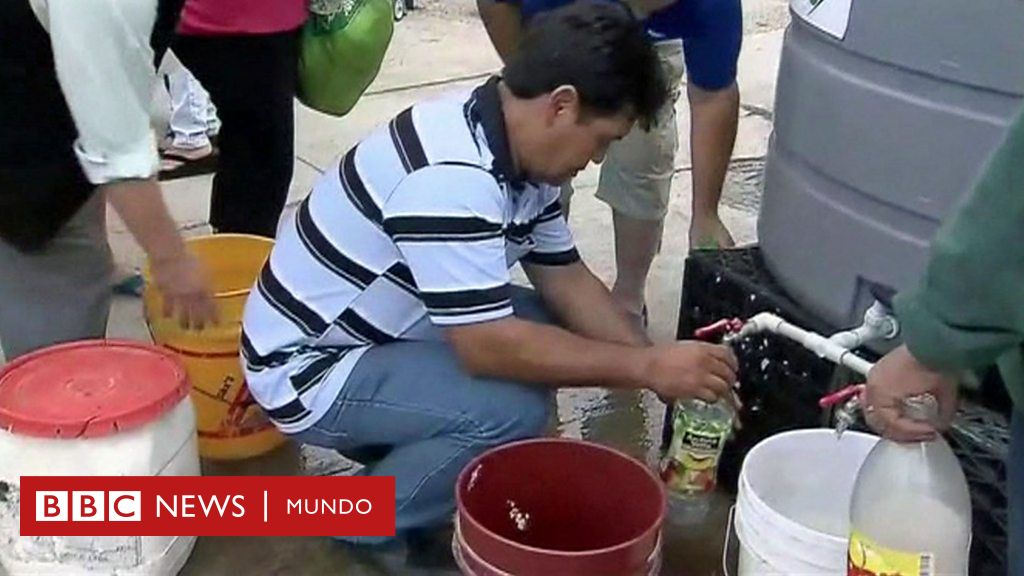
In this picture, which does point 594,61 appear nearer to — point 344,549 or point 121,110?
point 121,110

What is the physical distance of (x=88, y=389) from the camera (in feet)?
6.82

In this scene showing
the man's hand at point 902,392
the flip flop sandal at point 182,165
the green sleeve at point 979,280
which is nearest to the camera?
the green sleeve at point 979,280

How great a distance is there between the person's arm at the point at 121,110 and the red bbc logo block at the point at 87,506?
306mm

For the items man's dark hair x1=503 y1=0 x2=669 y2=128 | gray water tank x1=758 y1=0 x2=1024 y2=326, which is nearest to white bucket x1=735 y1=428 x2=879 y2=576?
gray water tank x1=758 y1=0 x2=1024 y2=326

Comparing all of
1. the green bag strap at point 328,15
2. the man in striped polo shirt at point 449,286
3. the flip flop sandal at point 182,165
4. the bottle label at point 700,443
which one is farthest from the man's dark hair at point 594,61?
the flip flop sandal at point 182,165

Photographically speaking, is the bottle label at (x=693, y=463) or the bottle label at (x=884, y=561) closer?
the bottle label at (x=884, y=561)

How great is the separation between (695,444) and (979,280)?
40.0 inches

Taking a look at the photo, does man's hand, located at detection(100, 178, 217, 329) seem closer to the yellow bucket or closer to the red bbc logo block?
the yellow bucket

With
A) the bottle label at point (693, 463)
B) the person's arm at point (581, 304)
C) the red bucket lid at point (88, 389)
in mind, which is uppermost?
the red bucket lid at point (88, 389)

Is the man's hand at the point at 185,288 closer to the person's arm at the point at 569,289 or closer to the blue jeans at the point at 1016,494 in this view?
the person's arm at the point at 569,289

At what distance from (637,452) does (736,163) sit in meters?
1.86

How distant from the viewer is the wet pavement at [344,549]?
7.31ft

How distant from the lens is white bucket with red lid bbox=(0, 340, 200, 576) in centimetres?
Answer: 199

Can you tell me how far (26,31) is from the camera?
1.95 meters
